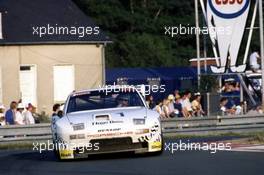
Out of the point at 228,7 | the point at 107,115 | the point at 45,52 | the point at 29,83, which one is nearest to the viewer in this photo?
the point at 107,115

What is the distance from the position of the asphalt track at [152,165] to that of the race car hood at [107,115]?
28.9 inches

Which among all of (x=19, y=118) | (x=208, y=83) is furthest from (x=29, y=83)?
(x=19, y=118)

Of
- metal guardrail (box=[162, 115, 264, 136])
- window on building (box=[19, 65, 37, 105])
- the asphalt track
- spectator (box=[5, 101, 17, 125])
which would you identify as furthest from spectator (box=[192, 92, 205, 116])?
the asphalt track

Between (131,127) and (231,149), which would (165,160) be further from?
(231,149)

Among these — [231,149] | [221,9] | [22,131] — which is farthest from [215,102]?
[231,149]

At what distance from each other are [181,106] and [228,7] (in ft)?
13.5

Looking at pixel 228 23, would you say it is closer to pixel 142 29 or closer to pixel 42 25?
pixel 42 25

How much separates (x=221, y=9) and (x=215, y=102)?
3233 mm

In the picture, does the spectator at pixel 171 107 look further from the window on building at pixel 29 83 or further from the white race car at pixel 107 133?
the white race car at pixel 107 133

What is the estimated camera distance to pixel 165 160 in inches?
615

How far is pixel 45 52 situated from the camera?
127ft

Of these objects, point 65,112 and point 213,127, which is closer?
point 65,112

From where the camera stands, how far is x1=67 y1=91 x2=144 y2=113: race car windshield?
17.4 meters

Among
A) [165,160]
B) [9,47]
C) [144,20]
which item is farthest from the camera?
[144,20]
